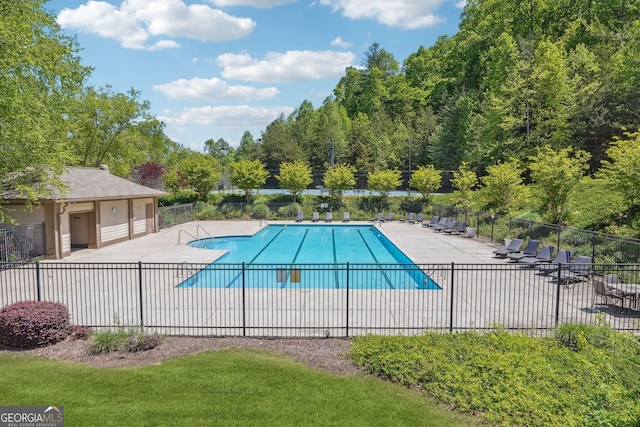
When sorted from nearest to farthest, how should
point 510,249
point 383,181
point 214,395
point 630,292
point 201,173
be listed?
point 214,395 < point 630,292 < point 510,249 < point 201,173 < point 383,181

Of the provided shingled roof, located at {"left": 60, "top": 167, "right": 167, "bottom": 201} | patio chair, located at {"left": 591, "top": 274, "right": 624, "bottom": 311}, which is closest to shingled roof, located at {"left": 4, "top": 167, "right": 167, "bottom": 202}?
shingled roof, located at {"left": 60, "top": 167, "right": 167, "bottom": 201}

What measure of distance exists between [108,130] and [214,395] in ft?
119

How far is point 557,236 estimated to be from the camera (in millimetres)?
18000

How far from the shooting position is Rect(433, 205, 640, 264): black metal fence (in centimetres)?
1473

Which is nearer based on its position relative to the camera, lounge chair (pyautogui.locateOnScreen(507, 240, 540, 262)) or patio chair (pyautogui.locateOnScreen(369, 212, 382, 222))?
lounge chair (pyautogui.locateOnScreen(507, 240, 540, 262))

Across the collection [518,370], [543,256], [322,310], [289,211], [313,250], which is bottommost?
[313,250]

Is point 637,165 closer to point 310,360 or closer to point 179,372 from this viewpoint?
point 310,360

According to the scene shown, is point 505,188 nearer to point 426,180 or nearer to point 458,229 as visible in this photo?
point 458,229

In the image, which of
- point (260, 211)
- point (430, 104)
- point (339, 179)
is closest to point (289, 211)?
point (260, 211)

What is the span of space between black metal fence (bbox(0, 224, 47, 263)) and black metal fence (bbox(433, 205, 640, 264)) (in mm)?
21951

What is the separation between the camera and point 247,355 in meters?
8.03

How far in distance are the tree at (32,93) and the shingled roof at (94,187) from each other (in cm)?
128

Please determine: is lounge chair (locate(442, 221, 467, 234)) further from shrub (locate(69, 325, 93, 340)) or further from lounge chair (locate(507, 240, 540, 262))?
shrub (locate(69, 325, 93, 340))

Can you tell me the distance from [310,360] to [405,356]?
5.82 ft
